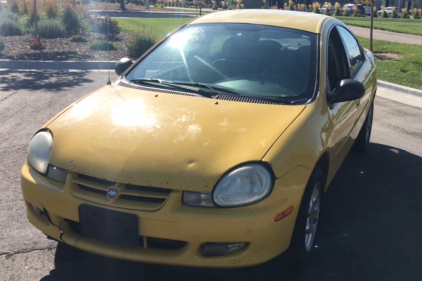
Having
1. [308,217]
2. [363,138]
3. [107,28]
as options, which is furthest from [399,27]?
[308,217]

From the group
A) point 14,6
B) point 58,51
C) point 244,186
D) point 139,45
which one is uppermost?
point 14,6

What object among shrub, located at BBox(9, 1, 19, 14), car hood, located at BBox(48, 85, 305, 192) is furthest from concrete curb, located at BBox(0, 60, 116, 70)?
shrub, located at BBox(9, 1, 19, 14)

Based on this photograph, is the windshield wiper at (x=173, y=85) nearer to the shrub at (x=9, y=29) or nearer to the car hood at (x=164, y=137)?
the car hood at (x=164, y=137)

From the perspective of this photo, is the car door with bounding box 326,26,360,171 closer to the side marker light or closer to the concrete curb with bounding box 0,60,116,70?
the side marker light

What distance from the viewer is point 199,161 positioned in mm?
3012

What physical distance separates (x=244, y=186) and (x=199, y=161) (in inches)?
11.7

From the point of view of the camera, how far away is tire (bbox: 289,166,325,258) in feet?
10.6

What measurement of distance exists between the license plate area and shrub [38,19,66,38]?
1551 cm

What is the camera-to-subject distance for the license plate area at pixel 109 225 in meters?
2.92

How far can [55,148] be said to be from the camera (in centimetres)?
328

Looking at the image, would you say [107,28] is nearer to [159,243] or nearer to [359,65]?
[359,65]

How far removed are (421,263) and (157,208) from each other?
6.64 ft

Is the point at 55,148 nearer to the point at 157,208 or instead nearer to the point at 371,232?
the point at 157,208

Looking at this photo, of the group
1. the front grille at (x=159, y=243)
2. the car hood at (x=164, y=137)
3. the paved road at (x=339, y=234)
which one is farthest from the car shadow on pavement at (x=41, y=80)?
the front grille at (x=159, y=243)
